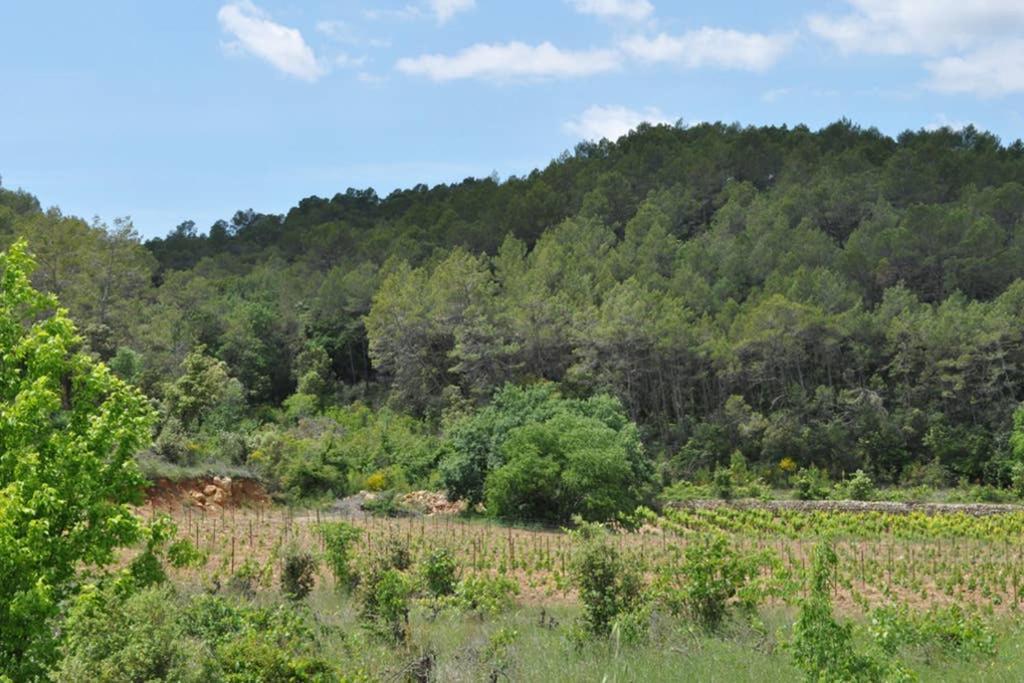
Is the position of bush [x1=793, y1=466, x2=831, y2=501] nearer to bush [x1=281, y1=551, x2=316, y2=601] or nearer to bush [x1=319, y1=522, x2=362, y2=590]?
bush [x1=319, y1=522, x2=362, y2=590]

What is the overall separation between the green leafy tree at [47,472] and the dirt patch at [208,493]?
52.0ft

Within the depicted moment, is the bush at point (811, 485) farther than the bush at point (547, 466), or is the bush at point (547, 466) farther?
the bush at point (811, 485)

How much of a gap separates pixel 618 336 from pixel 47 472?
36106 millimetres

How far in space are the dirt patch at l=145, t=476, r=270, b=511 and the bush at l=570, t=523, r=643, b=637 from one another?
50.2 feet

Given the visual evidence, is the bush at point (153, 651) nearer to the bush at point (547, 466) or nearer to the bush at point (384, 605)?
the bush at point (384, 605)

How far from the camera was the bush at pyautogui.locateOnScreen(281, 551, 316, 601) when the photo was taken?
16188mm

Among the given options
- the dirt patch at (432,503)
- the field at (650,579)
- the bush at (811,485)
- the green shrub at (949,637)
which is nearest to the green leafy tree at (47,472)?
the field at (650,579)

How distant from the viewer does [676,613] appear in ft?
46.1

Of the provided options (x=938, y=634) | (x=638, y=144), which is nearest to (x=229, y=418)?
(x=938, y=634)

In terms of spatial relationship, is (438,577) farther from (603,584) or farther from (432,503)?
(432,503)

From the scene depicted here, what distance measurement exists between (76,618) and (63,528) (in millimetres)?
1349

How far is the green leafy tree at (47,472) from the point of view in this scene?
838 cm

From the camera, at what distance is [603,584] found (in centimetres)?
1328

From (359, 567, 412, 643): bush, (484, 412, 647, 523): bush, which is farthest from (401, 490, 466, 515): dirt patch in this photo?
(359, 567, 412, 643): bush
